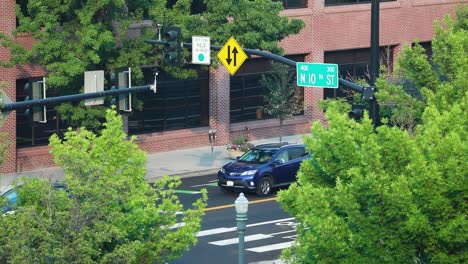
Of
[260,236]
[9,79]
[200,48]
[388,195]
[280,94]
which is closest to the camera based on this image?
[388,195]

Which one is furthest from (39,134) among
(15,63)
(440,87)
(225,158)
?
(440,87)

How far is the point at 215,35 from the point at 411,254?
2807cm

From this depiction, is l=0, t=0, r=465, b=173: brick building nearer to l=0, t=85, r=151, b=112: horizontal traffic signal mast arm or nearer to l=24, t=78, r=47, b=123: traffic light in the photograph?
l=0, t=85, r=151, b=112: horizontal traffic signal mast arm

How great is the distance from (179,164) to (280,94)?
5364 millimetres

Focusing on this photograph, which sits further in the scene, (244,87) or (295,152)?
(244,87)

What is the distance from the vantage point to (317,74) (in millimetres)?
31797

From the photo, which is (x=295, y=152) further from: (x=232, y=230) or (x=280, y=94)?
(x=280, y=94)

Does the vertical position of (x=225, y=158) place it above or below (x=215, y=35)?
below

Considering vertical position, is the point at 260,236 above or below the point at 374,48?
below

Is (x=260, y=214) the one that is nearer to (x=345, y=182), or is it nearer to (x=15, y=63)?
(x=15, y=63)

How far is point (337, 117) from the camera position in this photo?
18.3 meters

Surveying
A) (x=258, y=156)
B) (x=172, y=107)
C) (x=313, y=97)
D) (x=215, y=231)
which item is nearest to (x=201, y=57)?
(x=215, y=231)

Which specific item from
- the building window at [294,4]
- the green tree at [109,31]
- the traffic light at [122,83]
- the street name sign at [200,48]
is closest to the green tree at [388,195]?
the traffic light at [122,83]

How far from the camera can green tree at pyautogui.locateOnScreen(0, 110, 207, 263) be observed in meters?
20.4
